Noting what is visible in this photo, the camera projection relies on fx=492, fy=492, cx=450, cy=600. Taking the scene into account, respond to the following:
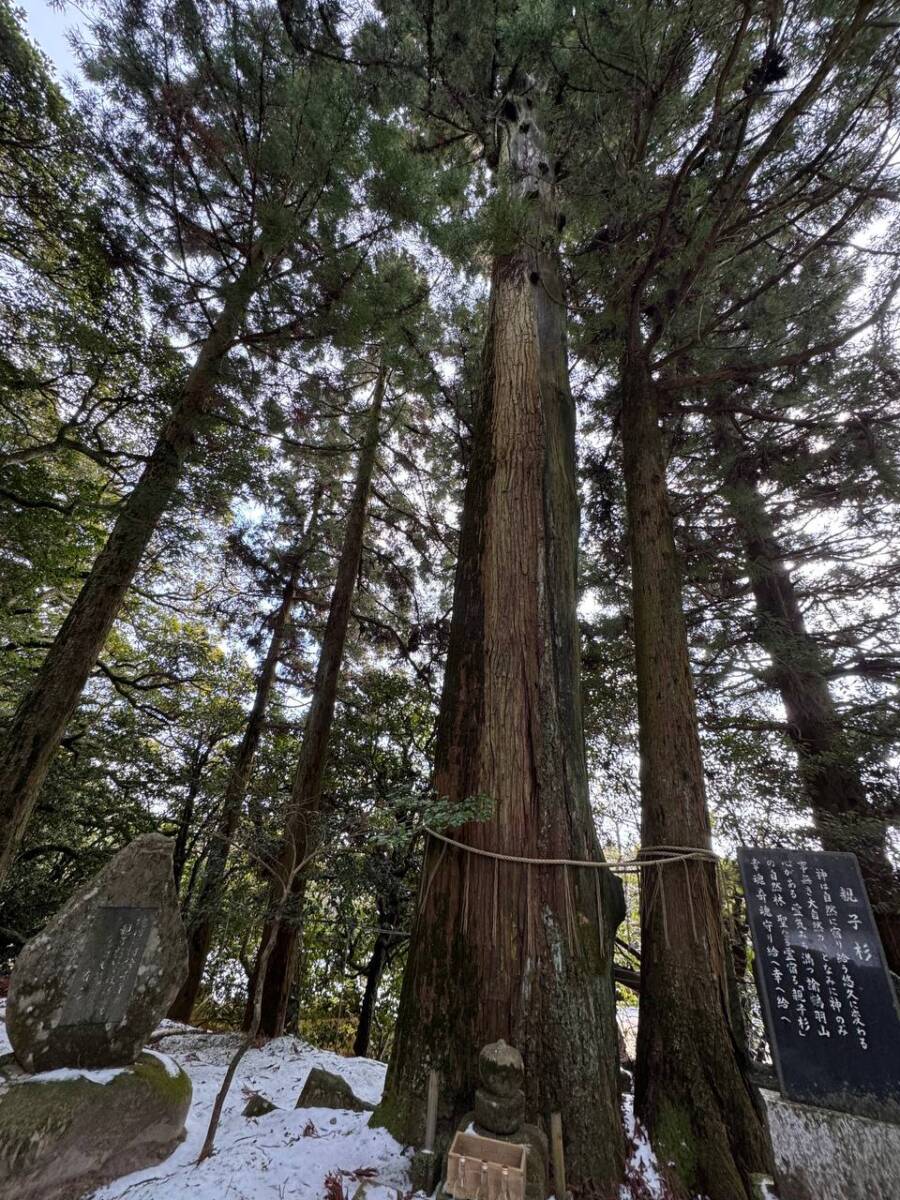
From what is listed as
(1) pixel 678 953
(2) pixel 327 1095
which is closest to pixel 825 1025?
(1) pixel 678 953

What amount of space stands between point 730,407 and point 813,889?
401 centimetres

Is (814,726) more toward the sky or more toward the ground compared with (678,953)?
more toward the sky

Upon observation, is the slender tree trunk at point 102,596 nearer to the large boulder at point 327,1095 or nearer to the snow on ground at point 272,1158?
the snow on ground at point 272,1158

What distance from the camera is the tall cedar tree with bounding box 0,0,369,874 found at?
13.2 feet

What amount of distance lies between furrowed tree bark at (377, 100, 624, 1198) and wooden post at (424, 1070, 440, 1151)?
61mm

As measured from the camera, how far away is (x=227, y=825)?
582 cm

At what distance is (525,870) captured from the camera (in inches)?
91.2

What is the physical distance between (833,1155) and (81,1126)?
2.99 meters

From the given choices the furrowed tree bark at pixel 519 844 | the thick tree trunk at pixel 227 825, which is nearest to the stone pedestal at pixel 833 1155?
the furrowed tree bark at pixel 519 844

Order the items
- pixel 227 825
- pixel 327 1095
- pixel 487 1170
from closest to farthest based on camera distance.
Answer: pixel 487 1170 < pixel 327 1095 < pixel 227 825

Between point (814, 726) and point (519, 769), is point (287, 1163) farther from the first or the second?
point (814, 726)

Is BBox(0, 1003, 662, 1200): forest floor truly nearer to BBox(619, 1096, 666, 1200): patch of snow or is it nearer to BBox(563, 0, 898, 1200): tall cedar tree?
BBox(619, 1096, 666, 1200): patch of snow

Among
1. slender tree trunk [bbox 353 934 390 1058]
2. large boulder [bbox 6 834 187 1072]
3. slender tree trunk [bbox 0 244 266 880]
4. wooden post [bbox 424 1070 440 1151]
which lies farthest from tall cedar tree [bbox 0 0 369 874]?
slender tree trunk [bbox 353 934 390 1058]

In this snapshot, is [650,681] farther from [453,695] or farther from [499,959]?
[499,959]
